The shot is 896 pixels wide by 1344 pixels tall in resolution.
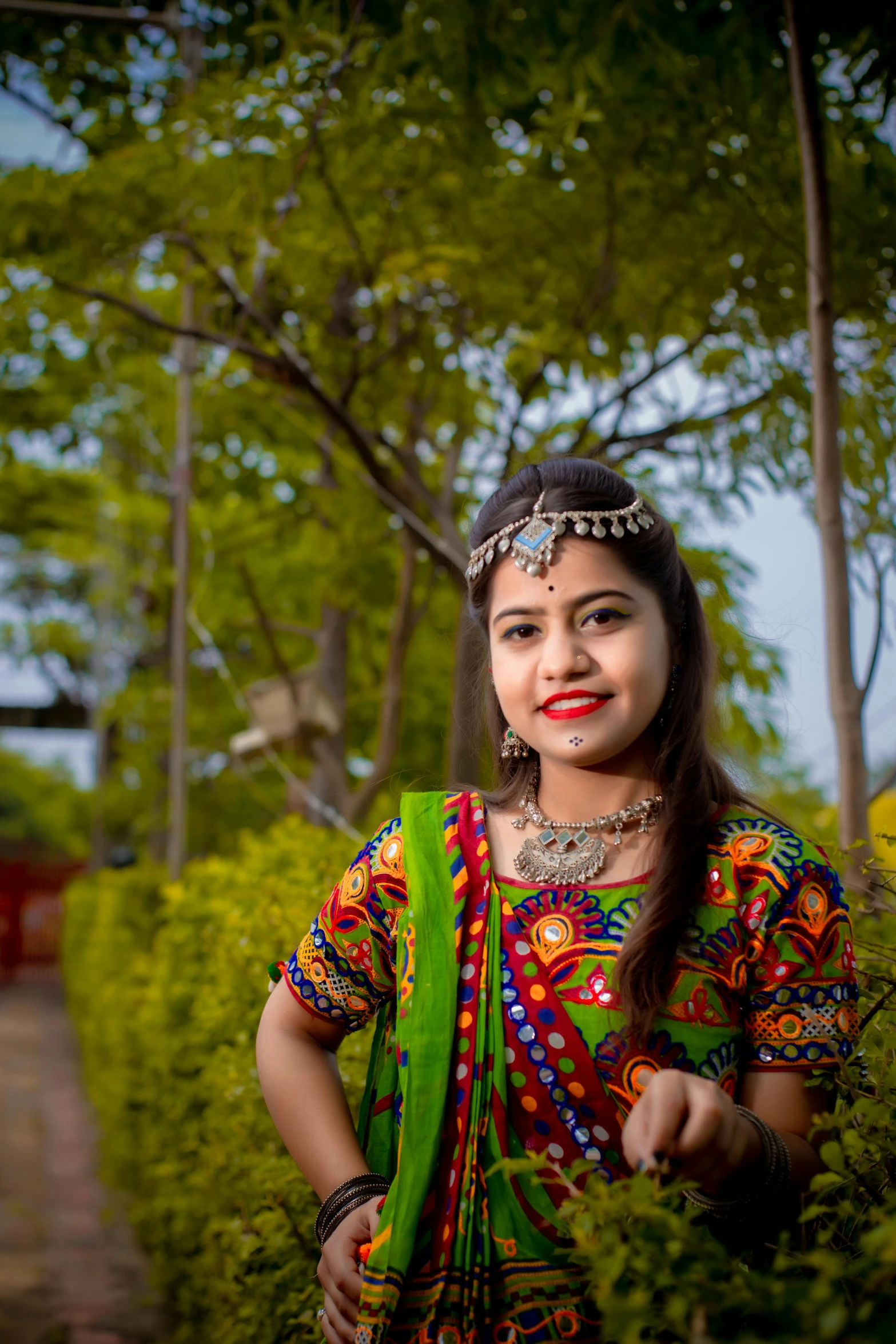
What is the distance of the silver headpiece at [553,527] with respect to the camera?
154 centimetres

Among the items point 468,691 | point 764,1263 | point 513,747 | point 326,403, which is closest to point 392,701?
point 326,403

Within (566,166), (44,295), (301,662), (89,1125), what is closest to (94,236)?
(44,295)

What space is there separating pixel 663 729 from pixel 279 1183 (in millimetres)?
1125

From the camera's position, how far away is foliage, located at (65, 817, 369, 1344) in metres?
2.16

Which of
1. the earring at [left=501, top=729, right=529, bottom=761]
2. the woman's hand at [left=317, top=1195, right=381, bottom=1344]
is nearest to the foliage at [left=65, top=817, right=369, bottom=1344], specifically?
the woman's hand at [left=317, top=1195, right=381, bottom=1344]

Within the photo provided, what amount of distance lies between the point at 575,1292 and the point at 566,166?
358 cm

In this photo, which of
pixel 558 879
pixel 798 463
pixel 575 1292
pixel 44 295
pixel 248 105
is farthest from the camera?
pixel 44 295

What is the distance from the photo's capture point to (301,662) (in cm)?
1090

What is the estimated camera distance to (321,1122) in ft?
5.04

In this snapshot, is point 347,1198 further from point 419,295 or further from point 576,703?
point 419,295

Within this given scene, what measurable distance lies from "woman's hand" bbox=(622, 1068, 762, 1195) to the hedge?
47 mm

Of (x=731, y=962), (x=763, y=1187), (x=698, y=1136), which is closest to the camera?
(x=698, y=1136)

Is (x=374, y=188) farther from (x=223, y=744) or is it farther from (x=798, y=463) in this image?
(x=223, y=744)

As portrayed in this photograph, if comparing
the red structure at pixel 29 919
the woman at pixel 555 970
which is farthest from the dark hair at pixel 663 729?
the red structure at pixel 29 919
